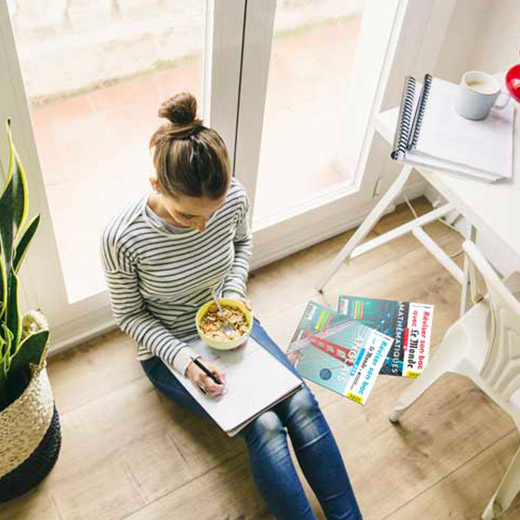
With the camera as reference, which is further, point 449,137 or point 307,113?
point 307,113

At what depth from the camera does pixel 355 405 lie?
1738 mm

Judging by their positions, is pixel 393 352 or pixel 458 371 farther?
pixel 393 352

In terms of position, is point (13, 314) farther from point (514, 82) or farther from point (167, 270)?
point (514, 82)

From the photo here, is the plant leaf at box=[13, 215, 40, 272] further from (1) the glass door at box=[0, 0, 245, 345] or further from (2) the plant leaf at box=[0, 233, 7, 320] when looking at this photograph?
(1) the glass door at box=[0, 0, 245, 345]

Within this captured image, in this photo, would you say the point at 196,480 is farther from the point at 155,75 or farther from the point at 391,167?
the point at 391,167

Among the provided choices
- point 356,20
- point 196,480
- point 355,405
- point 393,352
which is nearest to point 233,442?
point 196,480

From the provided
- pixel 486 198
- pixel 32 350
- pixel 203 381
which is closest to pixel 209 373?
pixel 203 381

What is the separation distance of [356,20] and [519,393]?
992 millimetres

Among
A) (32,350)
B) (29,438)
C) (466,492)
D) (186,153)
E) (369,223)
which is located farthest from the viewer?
(369,223)

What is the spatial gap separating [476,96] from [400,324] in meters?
0.74

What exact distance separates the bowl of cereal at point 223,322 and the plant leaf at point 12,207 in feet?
1.49

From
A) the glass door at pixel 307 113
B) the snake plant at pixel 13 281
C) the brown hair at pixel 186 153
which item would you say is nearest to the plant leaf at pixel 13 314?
the snake plant at pixel 13 281

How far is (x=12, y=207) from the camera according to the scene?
3.75ft

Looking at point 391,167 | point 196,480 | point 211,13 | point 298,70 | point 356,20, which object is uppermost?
point 211,13
